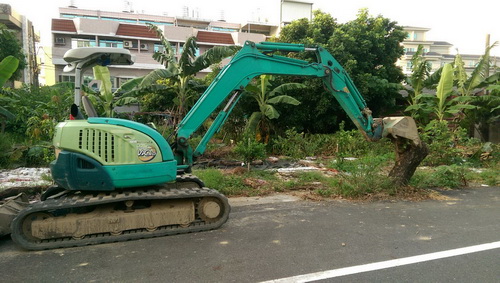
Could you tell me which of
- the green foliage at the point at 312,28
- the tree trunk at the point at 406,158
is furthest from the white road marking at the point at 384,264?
the green foliage at the point at 312,28

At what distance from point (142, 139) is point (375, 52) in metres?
13.3

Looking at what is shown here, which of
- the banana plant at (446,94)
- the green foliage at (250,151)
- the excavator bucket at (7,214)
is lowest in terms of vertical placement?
the excavator bucket at (7,214)

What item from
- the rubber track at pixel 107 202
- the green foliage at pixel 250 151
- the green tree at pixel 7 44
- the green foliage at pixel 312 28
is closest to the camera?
the rubber track at pixel 107 202

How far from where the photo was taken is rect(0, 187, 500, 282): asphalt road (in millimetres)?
3318

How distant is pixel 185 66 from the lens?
38.6 feet

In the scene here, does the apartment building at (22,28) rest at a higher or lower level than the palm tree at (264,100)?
higher

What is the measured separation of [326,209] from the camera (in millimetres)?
5801

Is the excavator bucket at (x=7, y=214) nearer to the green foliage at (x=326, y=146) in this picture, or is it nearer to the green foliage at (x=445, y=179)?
the green foliage at (x=445, y=179)

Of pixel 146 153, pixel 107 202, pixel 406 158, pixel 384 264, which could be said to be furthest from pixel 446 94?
pixel 107 202

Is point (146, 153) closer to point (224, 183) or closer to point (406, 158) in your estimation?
point (224, 183)

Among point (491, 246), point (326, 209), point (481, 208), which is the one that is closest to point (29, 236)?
point (326, 209)

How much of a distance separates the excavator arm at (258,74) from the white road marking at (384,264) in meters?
→ 2.78

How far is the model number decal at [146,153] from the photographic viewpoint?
4.47 meters

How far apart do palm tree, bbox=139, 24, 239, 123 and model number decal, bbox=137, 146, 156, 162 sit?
7.40m
